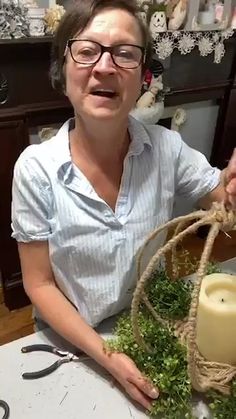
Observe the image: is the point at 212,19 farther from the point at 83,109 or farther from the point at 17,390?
the point at 17,390

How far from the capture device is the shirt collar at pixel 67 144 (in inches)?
36.3

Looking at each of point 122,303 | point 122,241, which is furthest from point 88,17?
point 122,303

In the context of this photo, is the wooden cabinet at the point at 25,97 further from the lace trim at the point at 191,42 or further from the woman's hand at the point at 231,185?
the woman's hand at the point at 231,185

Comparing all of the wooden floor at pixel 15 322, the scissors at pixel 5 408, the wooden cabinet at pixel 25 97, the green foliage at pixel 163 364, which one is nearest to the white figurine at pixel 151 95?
the wooden cabinet at pixel 25 97

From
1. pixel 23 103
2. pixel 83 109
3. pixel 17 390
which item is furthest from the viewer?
pixel 23 103

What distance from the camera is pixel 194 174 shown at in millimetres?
1062

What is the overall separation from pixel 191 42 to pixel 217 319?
1.61 m

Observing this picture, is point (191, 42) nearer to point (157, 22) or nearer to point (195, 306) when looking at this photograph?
point (157, 22)

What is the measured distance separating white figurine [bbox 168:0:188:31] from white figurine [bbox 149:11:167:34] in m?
0.05

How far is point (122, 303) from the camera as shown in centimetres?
97

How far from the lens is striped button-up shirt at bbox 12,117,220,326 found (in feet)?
2.96

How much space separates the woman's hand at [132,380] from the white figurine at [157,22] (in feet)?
4.81

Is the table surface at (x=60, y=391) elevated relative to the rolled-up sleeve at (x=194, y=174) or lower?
lower

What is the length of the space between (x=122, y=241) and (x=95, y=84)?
0.96ft
